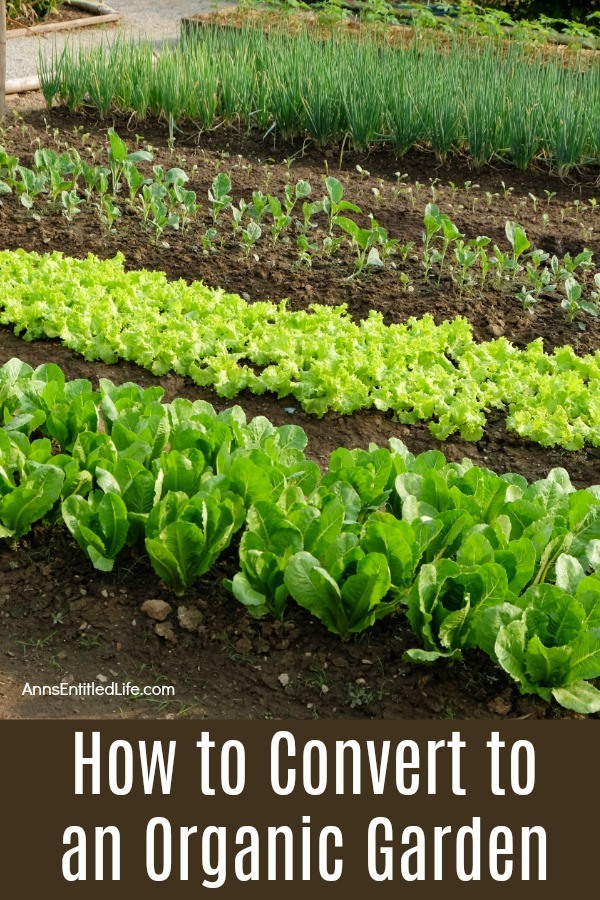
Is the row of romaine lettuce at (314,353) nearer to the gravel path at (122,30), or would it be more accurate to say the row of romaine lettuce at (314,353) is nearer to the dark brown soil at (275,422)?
the dark brown soil at (275,422)

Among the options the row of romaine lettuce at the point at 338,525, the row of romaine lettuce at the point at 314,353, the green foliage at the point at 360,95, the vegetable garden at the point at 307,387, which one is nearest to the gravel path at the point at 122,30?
the green foliage at the point at 360,95

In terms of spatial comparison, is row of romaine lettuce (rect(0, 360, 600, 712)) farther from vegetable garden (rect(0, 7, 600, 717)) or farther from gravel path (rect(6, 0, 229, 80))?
gravel path (rect(6, 0, 229, 80))

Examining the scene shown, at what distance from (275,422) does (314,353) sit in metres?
0.44

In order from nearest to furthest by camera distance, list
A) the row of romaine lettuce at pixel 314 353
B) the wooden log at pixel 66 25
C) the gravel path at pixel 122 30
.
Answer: the row of romaine lettuce at pixel 314 353
the gravel path at pixel 122 30
the wooden log at pixel 66 25

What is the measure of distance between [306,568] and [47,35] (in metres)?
10.2

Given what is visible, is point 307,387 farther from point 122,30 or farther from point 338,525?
point 122,30

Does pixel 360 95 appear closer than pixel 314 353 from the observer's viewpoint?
No

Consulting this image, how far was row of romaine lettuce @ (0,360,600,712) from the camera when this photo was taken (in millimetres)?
2965

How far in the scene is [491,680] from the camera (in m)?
3.08

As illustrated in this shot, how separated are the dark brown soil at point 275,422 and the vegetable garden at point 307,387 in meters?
0.01

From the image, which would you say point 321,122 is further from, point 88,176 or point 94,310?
point 94,310

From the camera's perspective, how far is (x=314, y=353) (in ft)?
15.6

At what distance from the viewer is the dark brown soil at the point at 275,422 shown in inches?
120

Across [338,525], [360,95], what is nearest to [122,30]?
[360,95]
